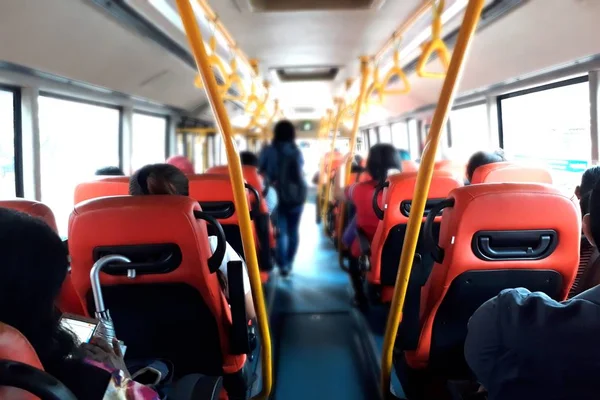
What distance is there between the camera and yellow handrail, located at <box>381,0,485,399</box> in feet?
5.68

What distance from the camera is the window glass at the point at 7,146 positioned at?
3684mm

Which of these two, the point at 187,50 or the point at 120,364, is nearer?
the point at 120,364

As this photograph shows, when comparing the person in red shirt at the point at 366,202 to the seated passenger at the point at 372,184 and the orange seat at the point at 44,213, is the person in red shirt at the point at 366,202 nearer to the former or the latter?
the seated passenger at the point at 372,184

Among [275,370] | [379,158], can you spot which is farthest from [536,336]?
[379,158]

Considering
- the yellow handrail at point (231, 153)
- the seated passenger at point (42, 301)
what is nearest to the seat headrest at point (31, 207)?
the yellow handrail at point (231, 153)

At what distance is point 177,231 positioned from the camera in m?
1.84

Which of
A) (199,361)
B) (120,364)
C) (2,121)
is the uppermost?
(2,121)

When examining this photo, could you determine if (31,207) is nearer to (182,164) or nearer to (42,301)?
(42,301)

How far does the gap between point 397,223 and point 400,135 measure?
7.53 meters

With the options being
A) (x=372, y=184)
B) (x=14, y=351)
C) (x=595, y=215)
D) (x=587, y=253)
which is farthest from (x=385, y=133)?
(x=14, y=351)

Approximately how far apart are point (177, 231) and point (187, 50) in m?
4.14

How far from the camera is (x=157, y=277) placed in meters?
1.91

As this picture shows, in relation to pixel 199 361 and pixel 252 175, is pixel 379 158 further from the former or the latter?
pixel 199 361

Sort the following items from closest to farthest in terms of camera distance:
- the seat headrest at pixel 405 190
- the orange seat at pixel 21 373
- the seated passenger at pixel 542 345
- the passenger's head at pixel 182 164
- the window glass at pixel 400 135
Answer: the orange seat at pixel 21 373 < the seated passenger at pixel 542 345 < the seat headrest at pixel 405 190 < the passenger's head at pixel 182 164 < the window glass at pixel 400 135
